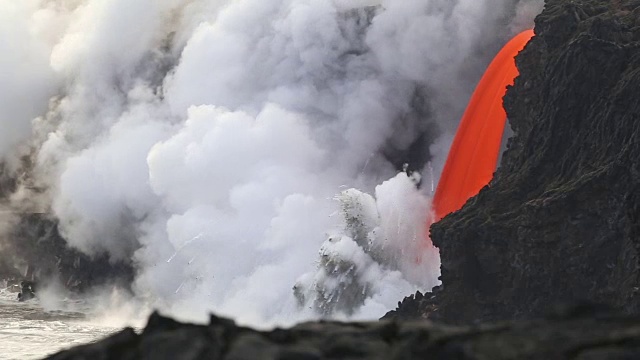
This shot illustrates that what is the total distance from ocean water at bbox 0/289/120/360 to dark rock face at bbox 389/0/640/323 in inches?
1085

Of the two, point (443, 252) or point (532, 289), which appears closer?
point (532, 289)

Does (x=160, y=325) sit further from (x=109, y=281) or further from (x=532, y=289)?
(x=109, y=281)

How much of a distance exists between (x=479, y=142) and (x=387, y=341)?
70.8 meters

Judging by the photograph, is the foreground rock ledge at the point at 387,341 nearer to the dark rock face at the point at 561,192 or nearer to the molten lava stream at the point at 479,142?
the dark rock face at the point at 561,192

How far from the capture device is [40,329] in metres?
95.9

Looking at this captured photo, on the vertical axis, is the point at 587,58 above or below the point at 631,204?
above

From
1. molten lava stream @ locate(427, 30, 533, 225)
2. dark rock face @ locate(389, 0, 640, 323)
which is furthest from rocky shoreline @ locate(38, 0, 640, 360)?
molten lava stream @ locate(427, 30, 533, 225)

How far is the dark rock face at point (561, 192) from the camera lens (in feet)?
167

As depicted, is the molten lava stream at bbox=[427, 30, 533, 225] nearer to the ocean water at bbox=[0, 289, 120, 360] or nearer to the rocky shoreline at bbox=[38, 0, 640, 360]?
the rocky shoreline at bbox=[38, 0, 640, 360]

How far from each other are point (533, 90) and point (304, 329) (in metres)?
45.9

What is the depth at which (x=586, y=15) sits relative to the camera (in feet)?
197

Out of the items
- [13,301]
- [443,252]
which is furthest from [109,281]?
[443,252]

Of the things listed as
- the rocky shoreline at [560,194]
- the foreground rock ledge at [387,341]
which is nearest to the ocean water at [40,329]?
the rocky shoreline at [560,194]

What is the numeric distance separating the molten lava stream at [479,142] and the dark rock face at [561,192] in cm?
1962
